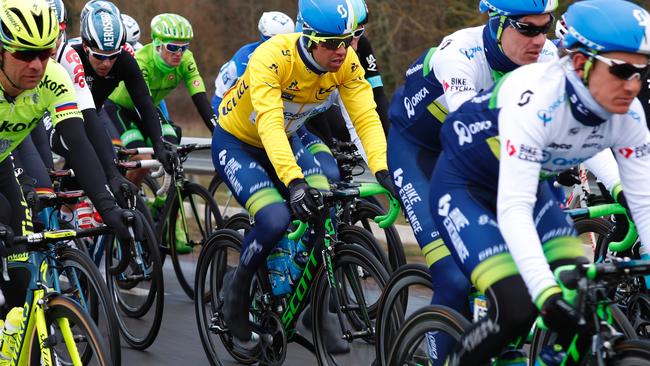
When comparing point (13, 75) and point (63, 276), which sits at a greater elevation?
point (13, 75)

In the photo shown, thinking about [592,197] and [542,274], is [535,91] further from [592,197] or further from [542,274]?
[592,197]

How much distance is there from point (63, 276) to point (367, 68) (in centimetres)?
484

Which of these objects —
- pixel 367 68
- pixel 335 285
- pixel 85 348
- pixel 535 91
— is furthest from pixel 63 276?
pixel 367 68

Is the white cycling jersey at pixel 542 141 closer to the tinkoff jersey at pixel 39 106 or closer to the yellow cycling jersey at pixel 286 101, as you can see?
the yellow cycling jersey at pixel 286 101

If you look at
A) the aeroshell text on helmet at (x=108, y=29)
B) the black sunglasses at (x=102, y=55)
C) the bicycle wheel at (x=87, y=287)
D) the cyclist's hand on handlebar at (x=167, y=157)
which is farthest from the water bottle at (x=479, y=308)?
the black sunglasses at (x=102, y=55)

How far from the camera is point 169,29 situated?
10.3 metres

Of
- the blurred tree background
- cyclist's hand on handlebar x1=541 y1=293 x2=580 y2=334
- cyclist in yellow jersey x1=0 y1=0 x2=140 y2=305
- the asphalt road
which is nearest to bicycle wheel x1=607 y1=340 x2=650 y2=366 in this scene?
cyclist's hand on handlebar x1=541 y1=293 x2=580 y2=334

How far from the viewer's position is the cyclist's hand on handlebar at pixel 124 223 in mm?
5320

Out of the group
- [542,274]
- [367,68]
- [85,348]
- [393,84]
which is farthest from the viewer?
[393,84]

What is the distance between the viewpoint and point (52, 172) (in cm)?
842

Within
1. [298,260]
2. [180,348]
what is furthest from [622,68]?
[180,348]

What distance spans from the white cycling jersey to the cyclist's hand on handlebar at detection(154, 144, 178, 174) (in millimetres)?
4990

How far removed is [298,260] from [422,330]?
1.79 meters

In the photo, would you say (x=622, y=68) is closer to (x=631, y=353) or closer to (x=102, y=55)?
(x=631, y=353)
